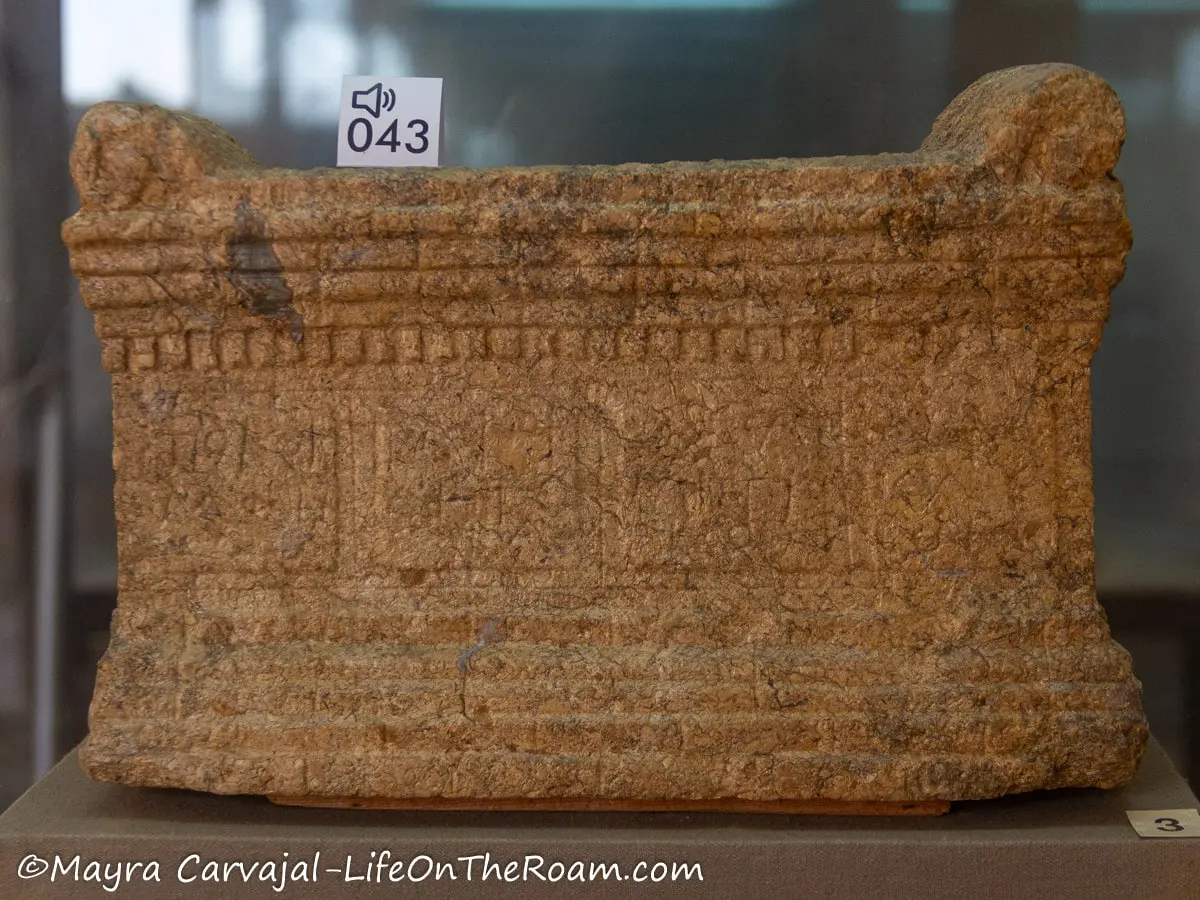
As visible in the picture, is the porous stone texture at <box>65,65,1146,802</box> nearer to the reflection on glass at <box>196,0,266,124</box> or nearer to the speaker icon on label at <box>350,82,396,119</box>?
the speaker icon on label at <box>350,82,396,119</box>

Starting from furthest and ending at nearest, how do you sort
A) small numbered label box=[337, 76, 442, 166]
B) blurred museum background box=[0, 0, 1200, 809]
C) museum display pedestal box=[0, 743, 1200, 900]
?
blurred museum background box=[0, 0, 1200, 809]
small numbered label box=[337, 76, 442, 166]
museum display pedestal box=[0, 743, 1200, 900]

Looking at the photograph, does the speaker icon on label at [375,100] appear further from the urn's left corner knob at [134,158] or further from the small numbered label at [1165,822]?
the small numbered label at [1165,822]

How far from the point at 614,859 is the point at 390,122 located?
152cm

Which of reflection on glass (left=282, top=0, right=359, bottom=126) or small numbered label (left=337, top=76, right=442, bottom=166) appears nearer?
small numbered label (left=337, top=76, right=442, bottom=166)

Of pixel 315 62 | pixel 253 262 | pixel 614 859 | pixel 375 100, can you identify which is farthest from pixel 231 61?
pixel 614 859

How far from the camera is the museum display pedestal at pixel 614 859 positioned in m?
1.99

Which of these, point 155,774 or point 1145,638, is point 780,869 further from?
point 1145,638

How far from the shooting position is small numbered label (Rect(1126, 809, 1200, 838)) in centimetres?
201

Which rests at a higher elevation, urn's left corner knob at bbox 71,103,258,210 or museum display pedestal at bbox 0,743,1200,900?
urn's left corner knob at bbox 71,103,258,210

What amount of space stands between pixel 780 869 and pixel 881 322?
98 centimetres

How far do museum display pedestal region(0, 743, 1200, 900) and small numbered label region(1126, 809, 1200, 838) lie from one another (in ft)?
0.07

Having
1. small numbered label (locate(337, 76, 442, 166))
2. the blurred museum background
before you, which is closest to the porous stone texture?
small numbered label (locate(337, 76, 442, 166))

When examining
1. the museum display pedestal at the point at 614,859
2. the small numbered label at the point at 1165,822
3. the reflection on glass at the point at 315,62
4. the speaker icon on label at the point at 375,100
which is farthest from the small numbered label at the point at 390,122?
the small numbered label at the point at 1165,822

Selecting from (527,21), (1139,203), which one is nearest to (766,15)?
(527,21)
